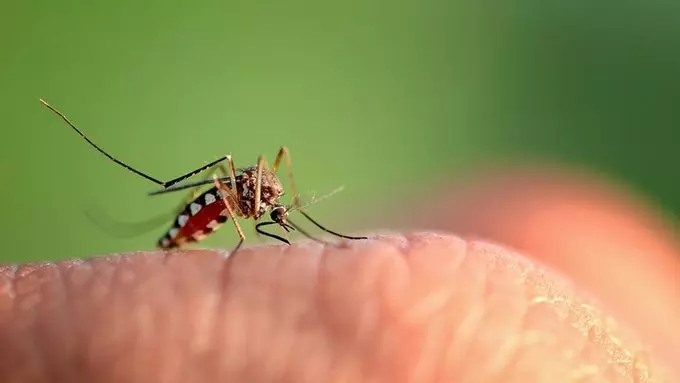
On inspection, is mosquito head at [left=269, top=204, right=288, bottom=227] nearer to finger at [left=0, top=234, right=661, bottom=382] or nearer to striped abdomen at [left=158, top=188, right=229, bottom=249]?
striped abdomen at [left=158, top=188, right=229, bottom=249]

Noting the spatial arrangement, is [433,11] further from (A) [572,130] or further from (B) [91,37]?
(B) [91,37]

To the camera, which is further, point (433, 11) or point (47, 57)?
point (433, 11)

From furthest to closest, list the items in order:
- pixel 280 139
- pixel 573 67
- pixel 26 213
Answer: pixel 573 67, pixel 280 139, pixel 26 213

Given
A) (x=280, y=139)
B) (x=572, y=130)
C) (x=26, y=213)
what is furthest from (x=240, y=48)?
(x=572, y=130)

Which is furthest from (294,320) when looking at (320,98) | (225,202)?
(320,98)

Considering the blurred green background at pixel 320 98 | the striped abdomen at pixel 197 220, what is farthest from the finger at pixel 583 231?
the striped abdomen at pixel 197 220

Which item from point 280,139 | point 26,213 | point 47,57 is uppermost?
point 47,57

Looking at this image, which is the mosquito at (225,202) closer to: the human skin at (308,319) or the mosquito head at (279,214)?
the mosquito head at (279,214)
